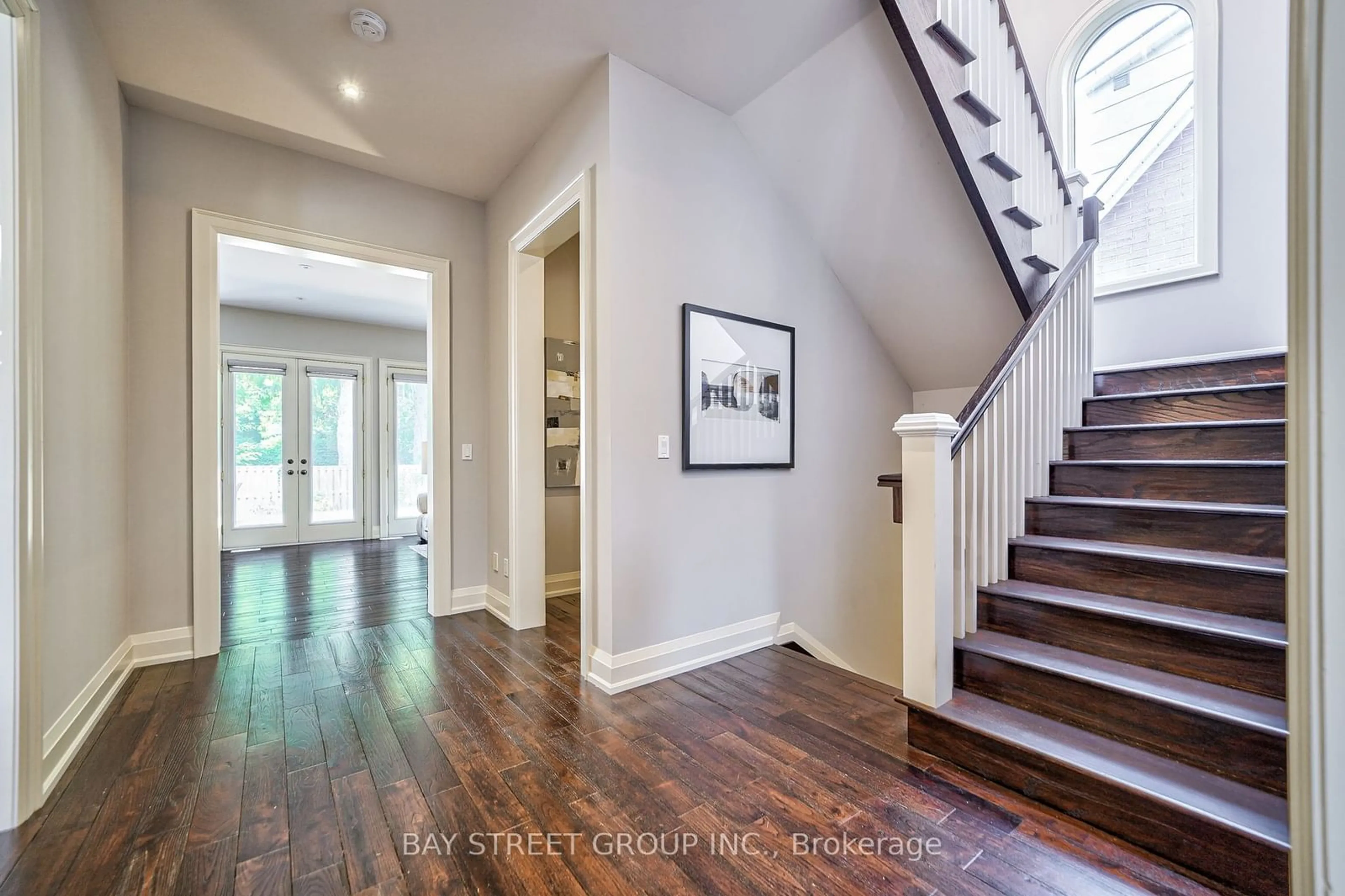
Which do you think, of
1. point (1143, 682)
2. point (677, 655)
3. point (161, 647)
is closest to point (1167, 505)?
point (1143, 682)

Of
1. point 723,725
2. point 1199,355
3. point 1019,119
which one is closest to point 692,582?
point 723,725

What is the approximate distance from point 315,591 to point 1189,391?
18.2 ft

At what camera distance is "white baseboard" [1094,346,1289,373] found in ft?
8.91

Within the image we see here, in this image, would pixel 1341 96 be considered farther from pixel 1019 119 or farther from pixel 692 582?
pixel 1019 119

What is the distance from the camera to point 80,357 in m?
2.13

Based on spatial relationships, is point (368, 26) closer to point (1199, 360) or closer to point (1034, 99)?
point (1034, 99)

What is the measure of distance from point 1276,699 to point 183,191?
487 centimetres

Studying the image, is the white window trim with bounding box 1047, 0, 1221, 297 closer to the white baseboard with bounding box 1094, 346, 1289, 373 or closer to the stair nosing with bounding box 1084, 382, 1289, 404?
the white baseboard with bounding box 1094, 346, 1289, 373

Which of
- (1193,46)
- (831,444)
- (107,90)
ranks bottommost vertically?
(831,444)

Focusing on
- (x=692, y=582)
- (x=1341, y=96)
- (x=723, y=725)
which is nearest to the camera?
(x=1341, y=96)

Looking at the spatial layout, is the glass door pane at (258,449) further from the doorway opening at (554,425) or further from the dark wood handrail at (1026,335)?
the dark wood handrail at (1026,335)

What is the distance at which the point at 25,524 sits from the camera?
1646mm

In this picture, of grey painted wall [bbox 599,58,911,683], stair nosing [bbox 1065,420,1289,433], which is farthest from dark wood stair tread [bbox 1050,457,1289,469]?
grey painted wall [bbox 599,58,911,683]

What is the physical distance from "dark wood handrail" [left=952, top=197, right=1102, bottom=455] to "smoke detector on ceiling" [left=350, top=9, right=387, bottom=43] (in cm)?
280
